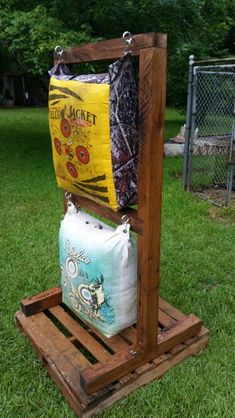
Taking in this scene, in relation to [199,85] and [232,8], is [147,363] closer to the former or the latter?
[199,85]

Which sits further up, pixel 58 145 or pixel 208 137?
pixel 58 145

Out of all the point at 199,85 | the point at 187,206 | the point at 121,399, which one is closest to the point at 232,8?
the point at 199,85

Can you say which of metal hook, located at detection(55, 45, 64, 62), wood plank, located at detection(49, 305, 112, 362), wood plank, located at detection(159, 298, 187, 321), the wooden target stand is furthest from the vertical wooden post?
metal hook, located at detection(55, 45, 64, 62)

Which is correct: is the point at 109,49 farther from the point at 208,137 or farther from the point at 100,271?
the point at 208,137

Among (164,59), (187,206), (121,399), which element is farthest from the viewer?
(187,206)

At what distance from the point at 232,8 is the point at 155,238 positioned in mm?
10393

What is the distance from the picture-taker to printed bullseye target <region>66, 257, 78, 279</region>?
86.2 inches

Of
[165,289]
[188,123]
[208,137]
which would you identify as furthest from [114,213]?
[208,137]

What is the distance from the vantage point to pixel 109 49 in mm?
1818

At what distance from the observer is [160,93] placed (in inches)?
66.4

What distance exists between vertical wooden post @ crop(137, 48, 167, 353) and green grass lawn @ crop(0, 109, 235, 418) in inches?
11.8

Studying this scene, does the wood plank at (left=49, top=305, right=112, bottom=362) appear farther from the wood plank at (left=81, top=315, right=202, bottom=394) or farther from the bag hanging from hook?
the bag hanging from hook

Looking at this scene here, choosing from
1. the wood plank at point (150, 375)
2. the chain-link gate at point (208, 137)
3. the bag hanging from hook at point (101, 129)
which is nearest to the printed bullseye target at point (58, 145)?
the bag hanging from hook at point (101, 129)

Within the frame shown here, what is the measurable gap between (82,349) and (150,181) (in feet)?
3.97
